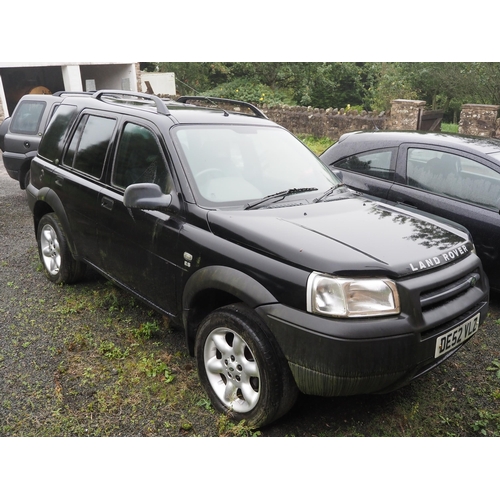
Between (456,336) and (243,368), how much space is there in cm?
128

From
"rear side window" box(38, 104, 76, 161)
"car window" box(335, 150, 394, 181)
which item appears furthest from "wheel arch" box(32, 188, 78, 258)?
"car window" box(335, 150, 394, 181)

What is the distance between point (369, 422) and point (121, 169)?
8.73 ft

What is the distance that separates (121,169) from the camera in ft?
13.2

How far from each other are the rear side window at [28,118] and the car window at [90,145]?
16.0ft

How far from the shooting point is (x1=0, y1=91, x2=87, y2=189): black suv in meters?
8.84

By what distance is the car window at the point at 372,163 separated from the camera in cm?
551

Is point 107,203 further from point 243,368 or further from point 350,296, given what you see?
point 350,296

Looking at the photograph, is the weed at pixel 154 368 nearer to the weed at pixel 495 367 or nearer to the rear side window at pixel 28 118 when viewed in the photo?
the weed at pixel 495 367

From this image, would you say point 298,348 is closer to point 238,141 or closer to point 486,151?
point 238,141

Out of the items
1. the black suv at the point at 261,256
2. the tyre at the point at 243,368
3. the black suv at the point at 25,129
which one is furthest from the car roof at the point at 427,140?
the black suv at the point at 25,129

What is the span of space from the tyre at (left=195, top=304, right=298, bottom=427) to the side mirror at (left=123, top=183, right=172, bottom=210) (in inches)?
32.9

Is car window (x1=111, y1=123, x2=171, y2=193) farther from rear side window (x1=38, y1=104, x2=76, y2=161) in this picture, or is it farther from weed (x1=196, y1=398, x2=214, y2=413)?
weed (x1=196, y1=398, x2=214, y2=413)

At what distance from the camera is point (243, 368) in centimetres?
299

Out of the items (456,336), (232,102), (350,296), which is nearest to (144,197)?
(350,296)
